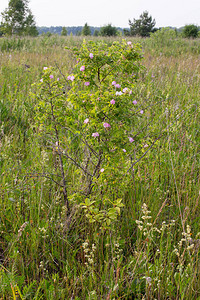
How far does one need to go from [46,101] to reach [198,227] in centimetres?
139

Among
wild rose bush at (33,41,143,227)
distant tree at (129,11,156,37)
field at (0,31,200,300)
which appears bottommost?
field at (0,31,200,300)

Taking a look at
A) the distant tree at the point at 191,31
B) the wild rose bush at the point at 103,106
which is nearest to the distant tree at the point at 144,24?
the distant tree at the point at 191,31

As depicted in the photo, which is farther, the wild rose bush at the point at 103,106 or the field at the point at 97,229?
the wild rose bush at the point at 103,106

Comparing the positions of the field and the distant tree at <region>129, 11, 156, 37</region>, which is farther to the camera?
the distant tree at <region>129, 11, 156, 37</region>

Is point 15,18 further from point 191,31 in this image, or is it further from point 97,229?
point 97,229

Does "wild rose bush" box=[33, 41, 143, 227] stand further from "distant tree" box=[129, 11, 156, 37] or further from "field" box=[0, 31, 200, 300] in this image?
"distant tree" box=[129, 11, 156, 37]

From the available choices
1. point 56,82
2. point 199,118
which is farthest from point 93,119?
point 199,118

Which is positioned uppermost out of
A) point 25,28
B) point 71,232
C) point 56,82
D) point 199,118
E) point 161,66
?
point 25,28

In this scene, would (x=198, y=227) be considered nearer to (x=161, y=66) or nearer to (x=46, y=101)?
(x=46, y=101)

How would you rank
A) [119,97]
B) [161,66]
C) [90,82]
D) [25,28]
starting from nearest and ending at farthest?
1. [119,97]
2. [90,82]
3. [161,66]
4. [25,28]

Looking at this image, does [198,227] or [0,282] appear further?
[198,227]

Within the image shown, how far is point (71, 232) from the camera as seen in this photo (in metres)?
1.79

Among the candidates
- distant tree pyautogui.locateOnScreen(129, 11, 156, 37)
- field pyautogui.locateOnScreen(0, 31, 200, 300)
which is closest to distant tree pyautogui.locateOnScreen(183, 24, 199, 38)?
distant tree pyautogui.locateOnScreen(129, 11, 156, 37)

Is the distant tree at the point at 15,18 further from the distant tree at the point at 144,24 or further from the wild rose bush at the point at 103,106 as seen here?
the wild rose bush at the point at 103,106
